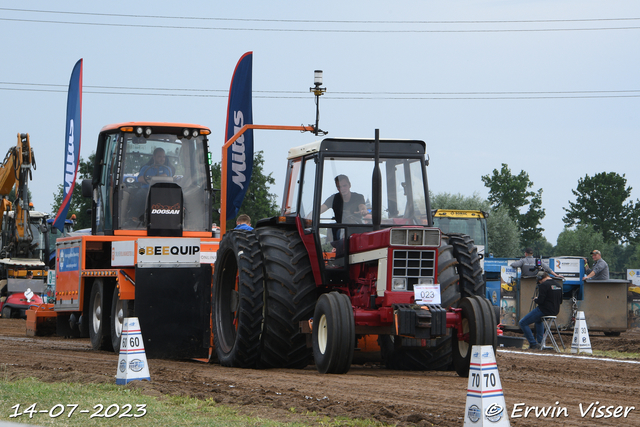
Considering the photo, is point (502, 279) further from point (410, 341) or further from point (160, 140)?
point (410, 341)

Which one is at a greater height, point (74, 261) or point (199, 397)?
point (74, 261)

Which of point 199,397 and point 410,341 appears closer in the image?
point 199,397

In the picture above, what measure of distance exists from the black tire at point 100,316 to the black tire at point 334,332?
5188mm

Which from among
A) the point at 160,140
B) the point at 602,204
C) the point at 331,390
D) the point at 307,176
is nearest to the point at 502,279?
the point at 160,140

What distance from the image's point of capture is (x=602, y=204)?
8419 centimetres

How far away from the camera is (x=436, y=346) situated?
9.59 m

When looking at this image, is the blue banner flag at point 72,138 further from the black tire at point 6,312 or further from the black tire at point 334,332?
the black tire at point 334,332

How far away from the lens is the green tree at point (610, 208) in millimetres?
83375

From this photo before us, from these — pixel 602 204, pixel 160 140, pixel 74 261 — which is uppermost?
pixel 602 204

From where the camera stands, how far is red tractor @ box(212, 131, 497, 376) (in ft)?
28.7

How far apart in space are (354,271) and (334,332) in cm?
120

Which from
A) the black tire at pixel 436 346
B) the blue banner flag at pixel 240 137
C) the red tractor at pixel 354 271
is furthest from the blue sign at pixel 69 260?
the black tire at pixel 436 346

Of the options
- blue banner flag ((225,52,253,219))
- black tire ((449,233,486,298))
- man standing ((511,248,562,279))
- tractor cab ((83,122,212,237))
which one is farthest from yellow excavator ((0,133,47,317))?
black tire ((449,233,486,298))

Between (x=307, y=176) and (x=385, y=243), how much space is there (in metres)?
1.74
